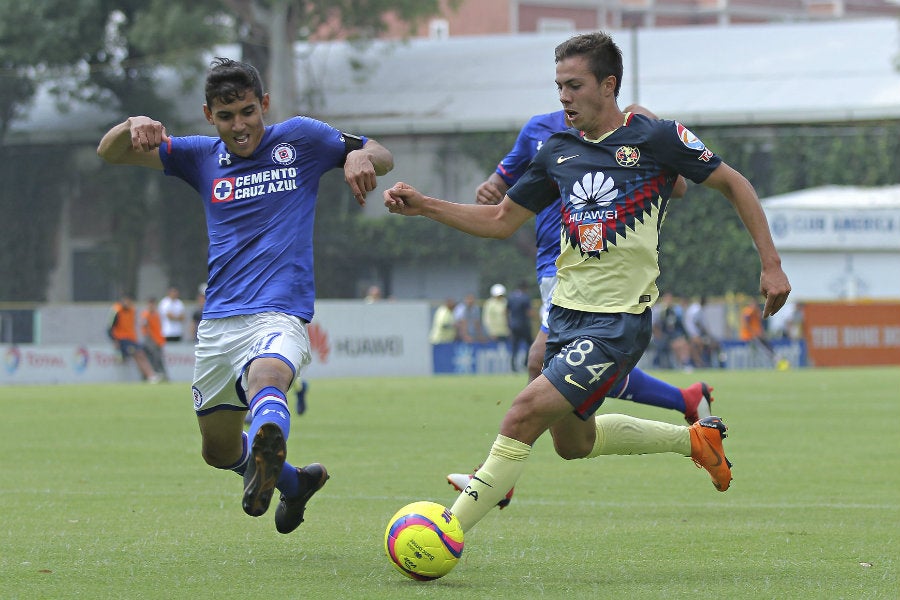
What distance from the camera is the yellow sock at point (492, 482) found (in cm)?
620

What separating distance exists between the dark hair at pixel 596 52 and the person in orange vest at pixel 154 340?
2517 centimetres

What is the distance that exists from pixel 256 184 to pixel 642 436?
7.29 ft

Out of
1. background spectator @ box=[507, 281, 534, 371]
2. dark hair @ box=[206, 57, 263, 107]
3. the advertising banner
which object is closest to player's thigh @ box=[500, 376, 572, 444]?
dark hair @ box=[206, 57, 263, 107]

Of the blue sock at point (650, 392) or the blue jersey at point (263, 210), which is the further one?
the blue sock at point (650, 392)

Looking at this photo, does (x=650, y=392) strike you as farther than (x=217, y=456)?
Yes

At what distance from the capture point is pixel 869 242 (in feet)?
123

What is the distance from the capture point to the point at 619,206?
6520mm

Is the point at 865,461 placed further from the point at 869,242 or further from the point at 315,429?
the point at 869,242

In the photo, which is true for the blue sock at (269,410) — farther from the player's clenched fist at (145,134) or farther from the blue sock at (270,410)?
the player's clenched fist at (145,134)

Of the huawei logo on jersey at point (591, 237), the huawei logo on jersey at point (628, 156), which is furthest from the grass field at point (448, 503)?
the huawei logo on jersey at point (628, 156)

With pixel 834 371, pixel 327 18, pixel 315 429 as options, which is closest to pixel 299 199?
pixel 315 429

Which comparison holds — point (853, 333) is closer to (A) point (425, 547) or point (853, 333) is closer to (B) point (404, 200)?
(B) point (404, 200)

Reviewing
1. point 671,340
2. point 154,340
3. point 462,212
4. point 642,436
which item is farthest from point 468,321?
point 462,212

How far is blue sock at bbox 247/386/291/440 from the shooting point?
593cm
